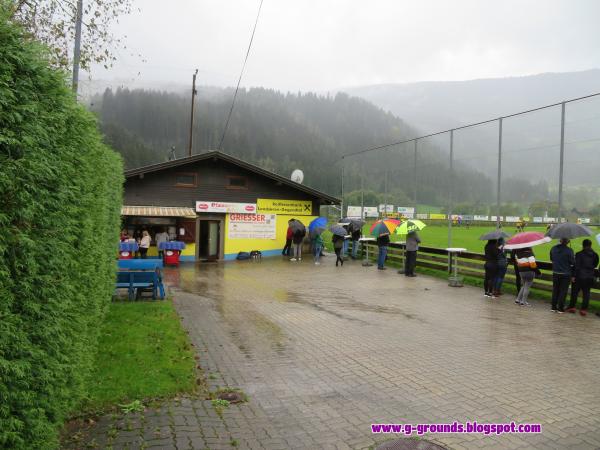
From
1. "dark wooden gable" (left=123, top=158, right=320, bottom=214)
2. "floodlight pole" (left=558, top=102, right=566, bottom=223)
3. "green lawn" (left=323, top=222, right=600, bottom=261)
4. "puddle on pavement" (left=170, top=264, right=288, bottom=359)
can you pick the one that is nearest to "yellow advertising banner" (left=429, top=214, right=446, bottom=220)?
"green lawn" (left=323, top=222, right=600, bottom=261)

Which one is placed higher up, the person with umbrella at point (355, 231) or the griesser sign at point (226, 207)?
the griesser sign at point (226, 207)

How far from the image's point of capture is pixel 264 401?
485 centimetres

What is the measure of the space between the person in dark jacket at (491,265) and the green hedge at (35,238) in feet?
35.9

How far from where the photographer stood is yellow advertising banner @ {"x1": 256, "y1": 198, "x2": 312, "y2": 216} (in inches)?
952

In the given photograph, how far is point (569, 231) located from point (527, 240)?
0.95m

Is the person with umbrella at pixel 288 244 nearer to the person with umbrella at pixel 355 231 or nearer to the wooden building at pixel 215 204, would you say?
the wooden building at pixel 215 204

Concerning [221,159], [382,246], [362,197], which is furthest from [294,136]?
[382,246]

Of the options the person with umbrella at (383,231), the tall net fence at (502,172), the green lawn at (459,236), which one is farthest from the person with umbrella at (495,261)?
the person with umbrella at (383,231)

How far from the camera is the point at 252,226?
78.4 ft

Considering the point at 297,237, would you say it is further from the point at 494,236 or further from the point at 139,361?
the point at 139,361

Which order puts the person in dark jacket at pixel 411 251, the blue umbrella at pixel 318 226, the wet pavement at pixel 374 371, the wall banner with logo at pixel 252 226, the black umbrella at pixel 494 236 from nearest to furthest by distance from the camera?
1. the wet pavement at pixel 374 371
2. the black umbrella at pixel 494 236
3. the person in dark jacket at pixel 411 251
4. the blue umbrella at pixel 318 226
5. the wall banner with logo at pixel 252 226

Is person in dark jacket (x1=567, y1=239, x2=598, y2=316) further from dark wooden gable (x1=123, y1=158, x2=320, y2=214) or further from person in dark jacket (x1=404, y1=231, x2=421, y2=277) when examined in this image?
dark wooden gable (x1=123, y1=158, x2=320, y2=214)

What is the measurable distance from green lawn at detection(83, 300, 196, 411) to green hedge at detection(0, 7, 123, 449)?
113cm

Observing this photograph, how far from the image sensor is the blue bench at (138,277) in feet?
32.3
